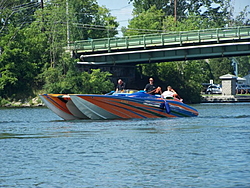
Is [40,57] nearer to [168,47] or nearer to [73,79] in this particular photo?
[73,79]

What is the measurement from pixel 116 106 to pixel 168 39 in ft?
105

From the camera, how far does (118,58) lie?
2527 inches

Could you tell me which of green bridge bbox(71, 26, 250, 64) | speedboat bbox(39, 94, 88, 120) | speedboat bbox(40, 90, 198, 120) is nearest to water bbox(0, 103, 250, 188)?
speedboat bbox(40, 90, 198, 120)

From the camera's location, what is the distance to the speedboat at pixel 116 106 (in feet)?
95.6

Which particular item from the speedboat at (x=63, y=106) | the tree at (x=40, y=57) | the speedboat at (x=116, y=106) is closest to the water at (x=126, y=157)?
the speedboat at (x=116, y=106)

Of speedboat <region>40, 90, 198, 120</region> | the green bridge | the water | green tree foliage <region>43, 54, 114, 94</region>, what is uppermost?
the green bridge

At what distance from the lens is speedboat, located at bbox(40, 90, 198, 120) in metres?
29.1

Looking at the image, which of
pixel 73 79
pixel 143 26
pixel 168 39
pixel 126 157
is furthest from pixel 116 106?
pixel 143 26

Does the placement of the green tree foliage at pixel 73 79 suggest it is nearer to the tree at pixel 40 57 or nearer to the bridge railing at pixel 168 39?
the tree at pixel 40 57

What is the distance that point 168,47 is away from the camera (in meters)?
61.1

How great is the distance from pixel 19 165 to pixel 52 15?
51140 mm

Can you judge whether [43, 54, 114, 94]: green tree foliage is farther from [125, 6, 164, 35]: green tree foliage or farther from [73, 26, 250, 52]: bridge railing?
[125, 6, 164, 35]: green tree foliage

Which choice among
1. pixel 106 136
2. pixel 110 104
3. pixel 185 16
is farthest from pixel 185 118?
pixel 185 16

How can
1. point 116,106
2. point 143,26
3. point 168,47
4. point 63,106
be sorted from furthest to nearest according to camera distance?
point 143,26
point 168,47
point 63,106
point 116,106
